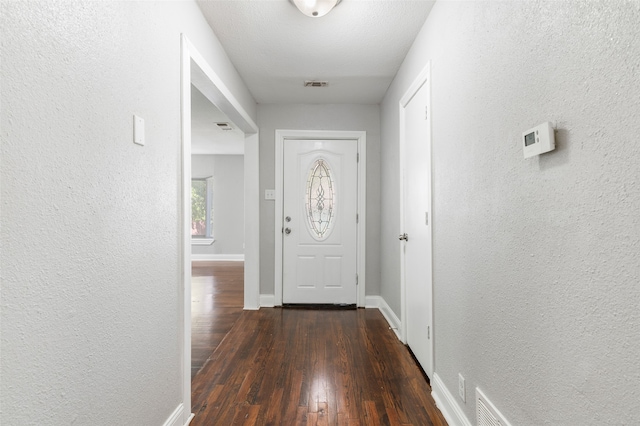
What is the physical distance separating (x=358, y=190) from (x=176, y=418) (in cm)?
284

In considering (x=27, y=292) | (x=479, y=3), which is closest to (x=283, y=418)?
(x=27, y=292)

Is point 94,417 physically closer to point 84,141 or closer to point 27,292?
point 27,292

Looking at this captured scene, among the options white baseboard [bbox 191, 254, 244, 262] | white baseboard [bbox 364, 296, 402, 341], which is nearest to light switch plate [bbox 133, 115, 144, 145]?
white baseboard [bbox 364, 296, 402, 341]

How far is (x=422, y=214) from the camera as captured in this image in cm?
233

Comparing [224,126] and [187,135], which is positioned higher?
[224,126]

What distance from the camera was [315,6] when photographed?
6.44 feet

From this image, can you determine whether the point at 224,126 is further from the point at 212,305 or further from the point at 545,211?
the point at 545,211

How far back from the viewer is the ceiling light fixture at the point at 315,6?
6.36 ft

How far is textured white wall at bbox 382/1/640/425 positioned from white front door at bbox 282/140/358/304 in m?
2.15

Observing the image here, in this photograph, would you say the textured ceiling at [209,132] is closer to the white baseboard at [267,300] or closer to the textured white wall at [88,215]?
the textured white wall at [88,215]

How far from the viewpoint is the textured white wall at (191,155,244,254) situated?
7.46 metres

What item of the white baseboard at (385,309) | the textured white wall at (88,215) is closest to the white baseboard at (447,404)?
the white baseboard at (385,309)

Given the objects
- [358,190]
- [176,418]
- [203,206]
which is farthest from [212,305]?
[203,206]

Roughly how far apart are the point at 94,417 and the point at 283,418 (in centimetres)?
96
